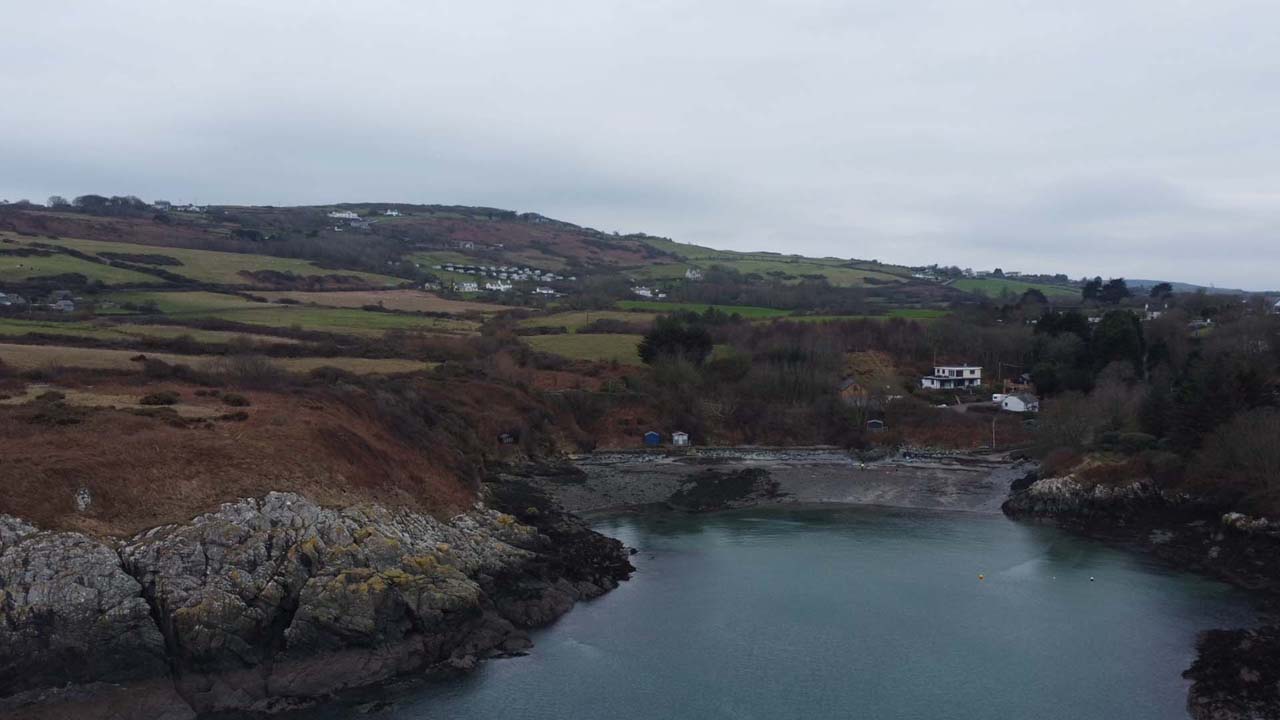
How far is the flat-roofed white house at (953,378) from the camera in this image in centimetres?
6016

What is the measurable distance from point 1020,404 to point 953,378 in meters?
6.43

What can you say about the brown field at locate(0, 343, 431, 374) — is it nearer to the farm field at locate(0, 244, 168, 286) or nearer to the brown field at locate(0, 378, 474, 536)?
the brown field at locate(0, 378, 474, 536)

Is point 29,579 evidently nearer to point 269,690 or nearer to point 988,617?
point 269,690

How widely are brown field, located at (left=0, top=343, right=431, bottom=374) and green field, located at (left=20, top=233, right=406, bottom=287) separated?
973 inches

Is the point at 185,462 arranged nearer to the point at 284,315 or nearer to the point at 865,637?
the point at 865,637

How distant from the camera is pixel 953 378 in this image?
60562 mm

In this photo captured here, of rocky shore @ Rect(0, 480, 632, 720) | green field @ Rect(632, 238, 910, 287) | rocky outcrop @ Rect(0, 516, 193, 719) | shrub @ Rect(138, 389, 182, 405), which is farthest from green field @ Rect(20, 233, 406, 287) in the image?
rocky outcrop @ Rect(0, 516, 193, 719)

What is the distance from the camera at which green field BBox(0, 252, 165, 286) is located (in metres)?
59.7

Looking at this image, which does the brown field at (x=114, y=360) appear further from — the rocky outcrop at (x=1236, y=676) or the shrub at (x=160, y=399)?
the rocky outcrop at (x=1236, y=676)

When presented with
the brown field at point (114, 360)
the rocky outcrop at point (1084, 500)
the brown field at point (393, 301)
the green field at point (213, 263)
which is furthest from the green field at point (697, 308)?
the rocky outcrop at point (1084, 500)

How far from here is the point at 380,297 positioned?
77.3 m

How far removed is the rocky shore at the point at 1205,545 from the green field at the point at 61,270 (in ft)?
188

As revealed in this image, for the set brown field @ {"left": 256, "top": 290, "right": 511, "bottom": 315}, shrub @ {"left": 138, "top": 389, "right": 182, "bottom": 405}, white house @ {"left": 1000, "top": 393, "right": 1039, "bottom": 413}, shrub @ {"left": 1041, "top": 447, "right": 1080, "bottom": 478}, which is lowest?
shrub @ {"left": 1041, "top": 447, "right": 1080, "bottom": 478}

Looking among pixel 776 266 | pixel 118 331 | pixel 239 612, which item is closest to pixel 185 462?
pixel 239 612
